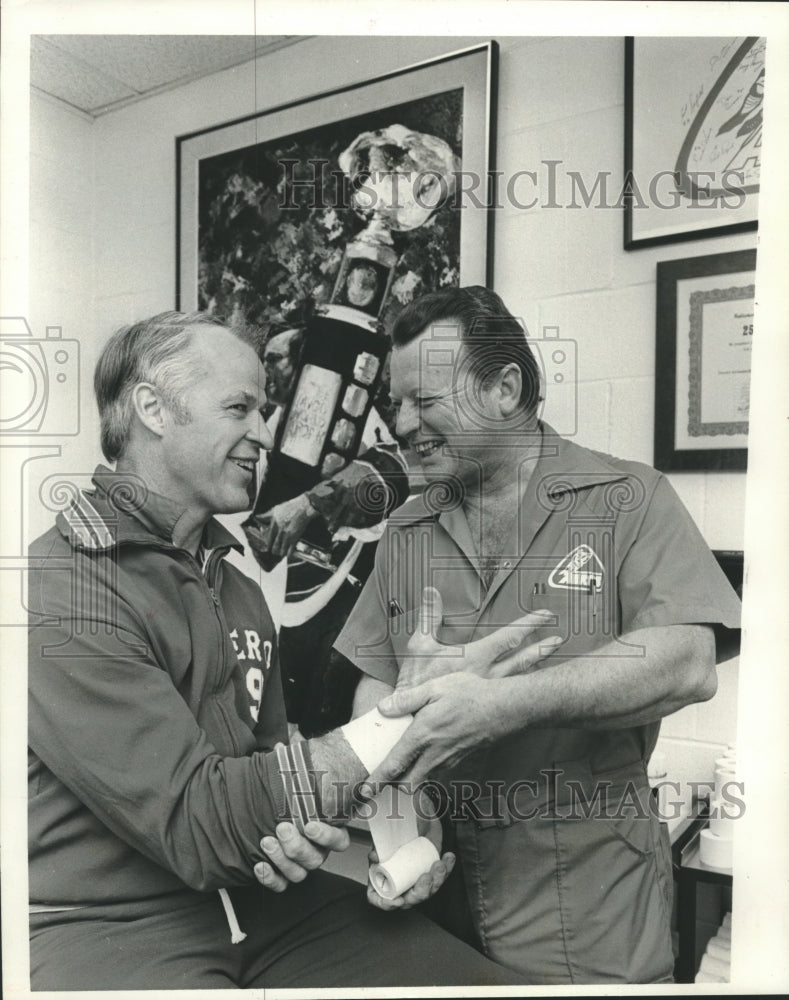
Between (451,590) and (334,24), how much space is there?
79 centimetres

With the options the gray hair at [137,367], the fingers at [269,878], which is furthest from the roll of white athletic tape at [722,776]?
the gray hair at [137,367]

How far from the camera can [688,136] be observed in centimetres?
101

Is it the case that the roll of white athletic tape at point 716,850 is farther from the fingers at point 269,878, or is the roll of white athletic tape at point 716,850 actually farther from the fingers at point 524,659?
the fingers at point 269,878

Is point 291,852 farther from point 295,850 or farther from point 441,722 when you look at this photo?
point 441,722

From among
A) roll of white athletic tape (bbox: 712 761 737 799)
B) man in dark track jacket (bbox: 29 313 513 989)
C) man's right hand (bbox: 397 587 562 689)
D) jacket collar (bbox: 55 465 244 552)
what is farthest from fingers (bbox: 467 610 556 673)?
jacket collar (bbox: 55 465 244 552)

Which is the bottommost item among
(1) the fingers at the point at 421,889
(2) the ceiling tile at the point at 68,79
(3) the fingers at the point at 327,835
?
(1) the fingers at the point at 421,889

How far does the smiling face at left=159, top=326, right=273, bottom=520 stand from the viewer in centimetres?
105

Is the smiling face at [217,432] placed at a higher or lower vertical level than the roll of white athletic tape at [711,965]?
higher

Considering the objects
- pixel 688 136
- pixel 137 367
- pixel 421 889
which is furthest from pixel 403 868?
pixel 688 136

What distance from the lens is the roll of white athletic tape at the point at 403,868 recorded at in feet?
3.41

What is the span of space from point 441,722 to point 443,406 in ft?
1.38

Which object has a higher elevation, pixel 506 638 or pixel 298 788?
pixel 506 638

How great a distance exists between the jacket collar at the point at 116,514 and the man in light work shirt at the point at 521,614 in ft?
1.10

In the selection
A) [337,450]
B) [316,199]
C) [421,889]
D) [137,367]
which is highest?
[316,199]
